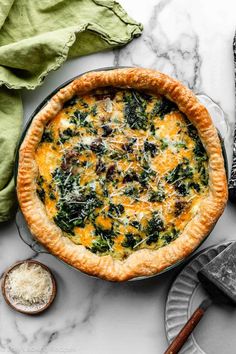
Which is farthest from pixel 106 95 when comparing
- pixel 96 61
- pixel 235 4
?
pixel 235 4

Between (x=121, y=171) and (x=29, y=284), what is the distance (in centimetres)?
64

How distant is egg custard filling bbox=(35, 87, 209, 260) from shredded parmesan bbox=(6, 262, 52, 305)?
0.27m

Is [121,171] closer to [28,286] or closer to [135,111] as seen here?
[135,111]

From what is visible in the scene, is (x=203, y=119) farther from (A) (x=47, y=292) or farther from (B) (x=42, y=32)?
(A) (x=47, y=292)

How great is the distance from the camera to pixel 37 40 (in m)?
2.75

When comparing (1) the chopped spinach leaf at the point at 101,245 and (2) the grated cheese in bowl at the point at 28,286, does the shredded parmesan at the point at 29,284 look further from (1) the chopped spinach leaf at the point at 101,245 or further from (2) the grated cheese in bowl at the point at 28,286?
(1) the chopped spinach leaf at the point at 101,245

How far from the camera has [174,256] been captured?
102 inches

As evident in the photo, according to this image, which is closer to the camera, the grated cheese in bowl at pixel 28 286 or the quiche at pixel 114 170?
the quiche at pixel 114 170

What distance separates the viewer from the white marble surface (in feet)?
9.54

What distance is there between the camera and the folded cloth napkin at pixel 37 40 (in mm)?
2764

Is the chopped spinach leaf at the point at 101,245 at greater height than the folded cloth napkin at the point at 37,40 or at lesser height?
lesser

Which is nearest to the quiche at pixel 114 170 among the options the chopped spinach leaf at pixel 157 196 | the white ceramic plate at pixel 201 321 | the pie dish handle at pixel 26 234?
the chopped spinach leaf at pixel 157 196

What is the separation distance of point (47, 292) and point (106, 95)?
2.95ft

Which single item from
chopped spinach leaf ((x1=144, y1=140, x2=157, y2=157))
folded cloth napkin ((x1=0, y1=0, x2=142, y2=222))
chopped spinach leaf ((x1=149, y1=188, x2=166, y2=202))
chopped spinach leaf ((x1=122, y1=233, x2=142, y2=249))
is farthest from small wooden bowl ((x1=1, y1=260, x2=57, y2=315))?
chopped spinach leaf ((x1=144, y1=140, x2=157, y2=157))
